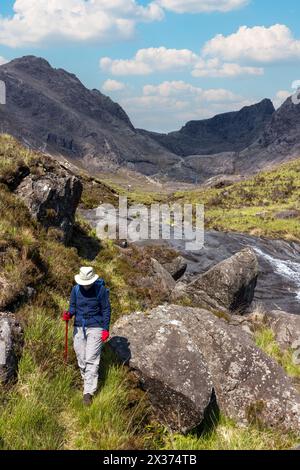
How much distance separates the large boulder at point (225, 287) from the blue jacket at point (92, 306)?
40.5 ft

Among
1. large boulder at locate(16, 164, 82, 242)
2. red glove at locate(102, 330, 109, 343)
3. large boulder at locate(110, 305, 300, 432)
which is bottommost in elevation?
large boulder at locate(110, 305, 300, 432)

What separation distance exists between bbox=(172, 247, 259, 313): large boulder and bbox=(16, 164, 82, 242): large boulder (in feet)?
20.4

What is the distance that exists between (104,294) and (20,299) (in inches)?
99.9

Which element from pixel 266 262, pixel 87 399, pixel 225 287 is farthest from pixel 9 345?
pixel 266 262

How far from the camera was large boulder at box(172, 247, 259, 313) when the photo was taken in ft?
72.3

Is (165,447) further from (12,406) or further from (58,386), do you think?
(12,406)

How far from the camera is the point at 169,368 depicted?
8539 millimetres

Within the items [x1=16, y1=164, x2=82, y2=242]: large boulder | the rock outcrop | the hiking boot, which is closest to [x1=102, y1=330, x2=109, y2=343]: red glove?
the hiking boot

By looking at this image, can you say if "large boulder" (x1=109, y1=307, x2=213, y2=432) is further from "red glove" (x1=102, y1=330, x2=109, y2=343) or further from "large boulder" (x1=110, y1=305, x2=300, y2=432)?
"red glove" (x1=102, y1=330, x2=109, y2=343)

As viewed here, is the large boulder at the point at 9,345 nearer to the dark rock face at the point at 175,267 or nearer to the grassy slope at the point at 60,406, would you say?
the grassy slope at the point at 60,406

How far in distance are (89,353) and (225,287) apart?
1496cm

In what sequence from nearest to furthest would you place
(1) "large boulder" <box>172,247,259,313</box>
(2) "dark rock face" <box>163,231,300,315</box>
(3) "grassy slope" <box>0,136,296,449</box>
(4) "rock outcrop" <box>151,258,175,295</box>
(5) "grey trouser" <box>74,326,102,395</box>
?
(3) "grassy slope" <box>0,136,296,449</box> → (5) "grey trouser" <box>74,326,102,395</box> → (4) "rock outcrop" <box>151,258,175,295</box> → (1) "large boulder" <box>172,247,259,313</box> → (2) "dark rock face" <box>163,231,300,315</box>

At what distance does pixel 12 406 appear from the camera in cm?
700

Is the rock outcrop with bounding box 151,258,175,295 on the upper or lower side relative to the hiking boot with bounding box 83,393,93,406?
lower
